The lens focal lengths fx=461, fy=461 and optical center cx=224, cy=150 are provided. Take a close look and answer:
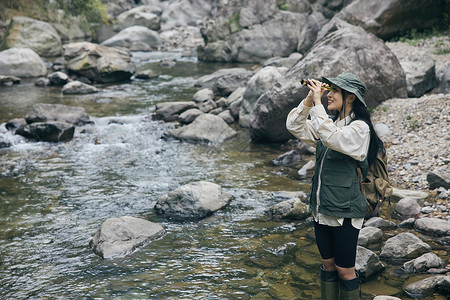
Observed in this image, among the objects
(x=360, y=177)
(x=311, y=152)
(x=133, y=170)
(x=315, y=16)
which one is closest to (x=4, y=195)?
(x=133, y=170)

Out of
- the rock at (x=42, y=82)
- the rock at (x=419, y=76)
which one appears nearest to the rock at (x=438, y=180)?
the rock at (x=419, y=76)

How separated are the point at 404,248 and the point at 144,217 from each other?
4.20 m

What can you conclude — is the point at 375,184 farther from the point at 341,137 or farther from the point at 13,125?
the point at 13,125

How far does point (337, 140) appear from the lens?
12.8 feet

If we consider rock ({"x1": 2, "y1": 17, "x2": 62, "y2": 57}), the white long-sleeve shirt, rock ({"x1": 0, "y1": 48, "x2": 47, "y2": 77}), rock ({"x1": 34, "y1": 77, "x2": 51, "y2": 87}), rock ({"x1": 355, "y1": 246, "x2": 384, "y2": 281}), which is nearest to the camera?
the white long-sleeve shirt

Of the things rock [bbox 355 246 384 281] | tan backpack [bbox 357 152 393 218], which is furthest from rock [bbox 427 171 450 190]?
tan backpack [bbox 357 152 393 218]

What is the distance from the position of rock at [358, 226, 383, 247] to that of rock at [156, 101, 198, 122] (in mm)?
9197

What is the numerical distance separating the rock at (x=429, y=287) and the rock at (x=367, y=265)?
458 mm

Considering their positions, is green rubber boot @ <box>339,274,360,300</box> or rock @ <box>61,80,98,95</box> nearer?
green rubber boot @ <box>339,274,360,300</box>

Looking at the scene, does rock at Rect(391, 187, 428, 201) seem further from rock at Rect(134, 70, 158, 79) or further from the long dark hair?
rock at Rect(134, 70, 158, 79)

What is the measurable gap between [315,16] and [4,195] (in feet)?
69.3

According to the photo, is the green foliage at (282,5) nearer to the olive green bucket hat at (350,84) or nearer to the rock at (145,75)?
the rock at (145,75)

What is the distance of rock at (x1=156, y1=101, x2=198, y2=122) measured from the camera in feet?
48.7

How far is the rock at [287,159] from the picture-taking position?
35.0 ft
